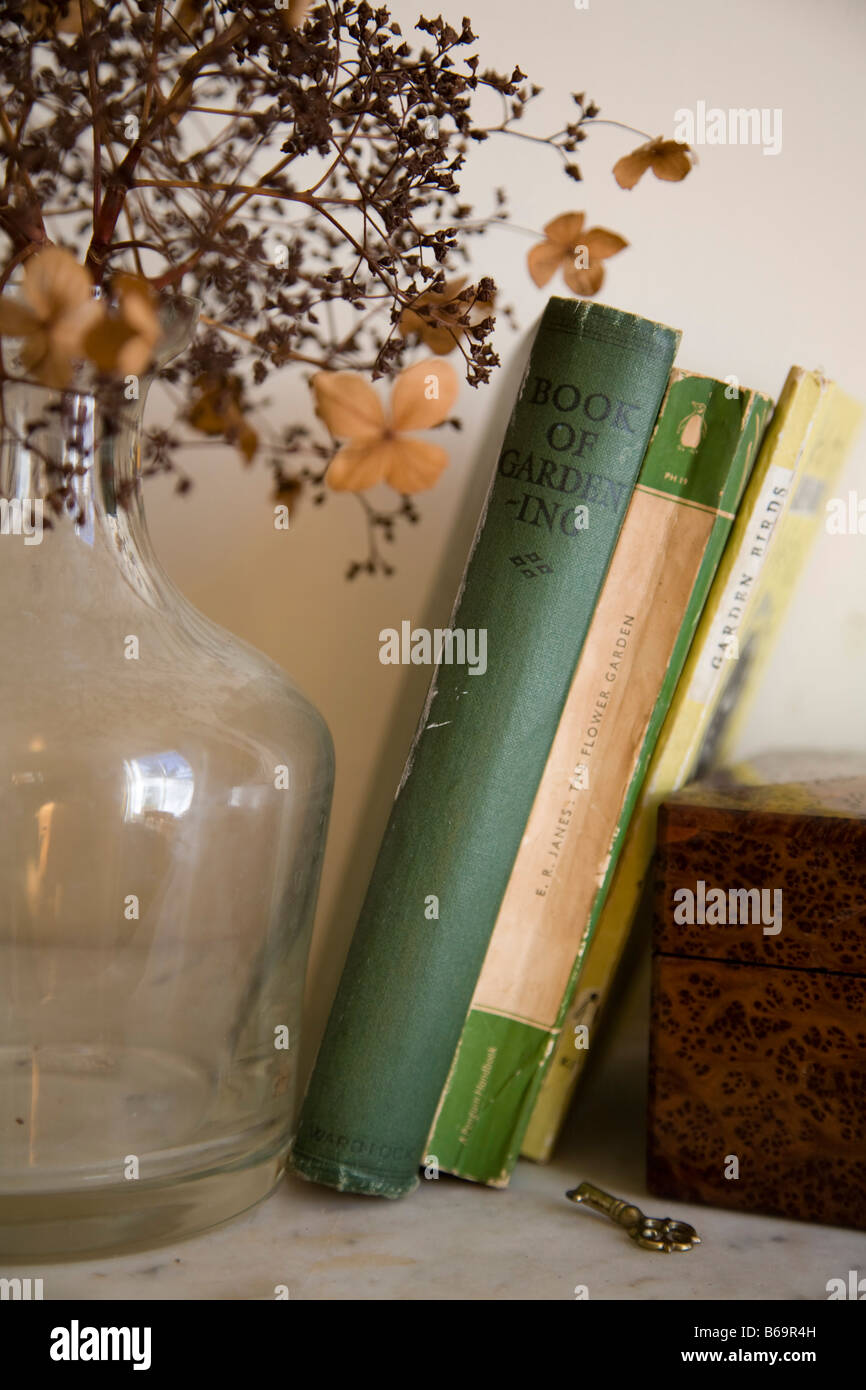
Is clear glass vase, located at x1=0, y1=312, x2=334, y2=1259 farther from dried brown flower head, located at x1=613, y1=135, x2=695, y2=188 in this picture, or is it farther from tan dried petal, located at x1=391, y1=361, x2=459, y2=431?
dried brown flower head, located at x1=613, y1=135, x2=695, y2=188

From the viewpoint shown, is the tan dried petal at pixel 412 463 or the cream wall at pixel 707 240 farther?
the cream wall at pixel 707 240

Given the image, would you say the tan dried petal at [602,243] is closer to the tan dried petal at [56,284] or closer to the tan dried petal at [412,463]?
the tan dried petal at [412,463]

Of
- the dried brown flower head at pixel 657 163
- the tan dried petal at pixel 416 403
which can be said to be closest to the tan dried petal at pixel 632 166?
the dried brown flower head at pixel 657 163

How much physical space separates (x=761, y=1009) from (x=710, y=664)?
0.19 m

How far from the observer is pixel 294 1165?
60 centimetres

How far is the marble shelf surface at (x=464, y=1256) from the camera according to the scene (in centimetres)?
52

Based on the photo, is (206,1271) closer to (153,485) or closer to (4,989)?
(4,989)

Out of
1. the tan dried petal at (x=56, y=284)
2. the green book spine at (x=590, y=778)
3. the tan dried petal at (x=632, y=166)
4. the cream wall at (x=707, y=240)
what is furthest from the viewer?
the cream wall at (x=707, y=240)

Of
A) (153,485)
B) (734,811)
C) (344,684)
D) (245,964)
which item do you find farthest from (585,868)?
(153,485)

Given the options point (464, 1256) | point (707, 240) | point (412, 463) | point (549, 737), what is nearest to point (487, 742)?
point (549, 737)

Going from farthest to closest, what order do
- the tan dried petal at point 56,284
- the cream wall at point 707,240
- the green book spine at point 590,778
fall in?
the cream wall at point 707,240 < the green book spine at point 590,778 < the tan dried petal at point 56,284

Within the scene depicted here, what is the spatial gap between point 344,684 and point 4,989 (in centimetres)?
38
